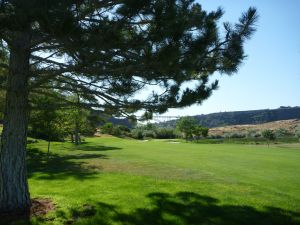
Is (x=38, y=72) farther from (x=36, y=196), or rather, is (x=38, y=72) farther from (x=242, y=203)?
(x=242, y=203)

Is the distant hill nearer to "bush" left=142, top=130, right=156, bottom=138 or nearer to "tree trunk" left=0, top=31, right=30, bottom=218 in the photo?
"bush" left=142, top=130, right=156, bottom=138

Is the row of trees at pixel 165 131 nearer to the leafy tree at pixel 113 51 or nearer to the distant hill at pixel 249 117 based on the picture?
the leafy tree at pixel 113 51

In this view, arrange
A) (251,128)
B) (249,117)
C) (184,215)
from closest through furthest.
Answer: (184,215) → (251,128) → (249,117)

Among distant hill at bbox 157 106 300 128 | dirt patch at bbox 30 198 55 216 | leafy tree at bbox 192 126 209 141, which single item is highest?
distant hill at bbox 157 106 300 128

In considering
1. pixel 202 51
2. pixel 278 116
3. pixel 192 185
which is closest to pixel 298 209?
pixel 192 185

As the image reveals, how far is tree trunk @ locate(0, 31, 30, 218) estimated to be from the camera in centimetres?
830

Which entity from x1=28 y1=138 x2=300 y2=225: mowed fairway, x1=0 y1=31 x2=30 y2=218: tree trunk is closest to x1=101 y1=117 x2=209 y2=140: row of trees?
x1=28 y1=138 x2=300 y2=225: mowed fairway

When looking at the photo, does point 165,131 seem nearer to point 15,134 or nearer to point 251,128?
point 251,128

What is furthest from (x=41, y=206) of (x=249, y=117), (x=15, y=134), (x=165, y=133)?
(x=249, y=117)

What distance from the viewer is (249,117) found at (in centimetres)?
15188

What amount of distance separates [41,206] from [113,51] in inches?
178

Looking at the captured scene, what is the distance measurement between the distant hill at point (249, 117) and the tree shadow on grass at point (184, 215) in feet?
453

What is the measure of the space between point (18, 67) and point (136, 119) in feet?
10.8

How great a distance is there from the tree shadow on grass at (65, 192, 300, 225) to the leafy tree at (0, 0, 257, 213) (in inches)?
67.3
